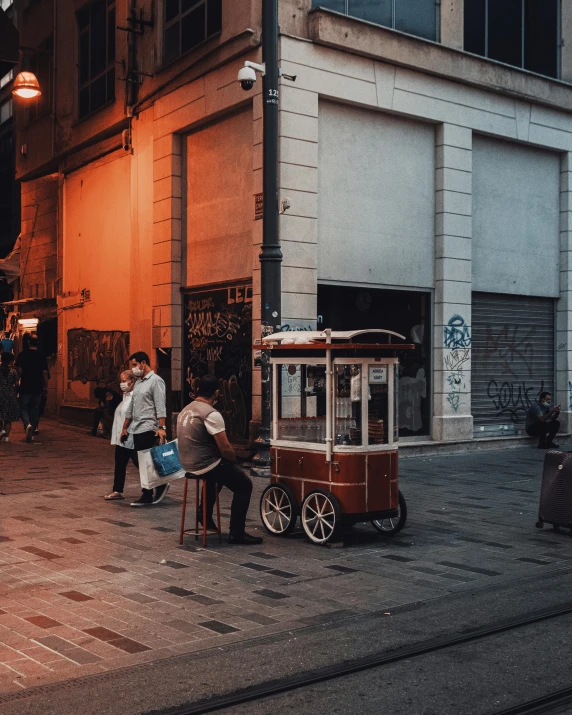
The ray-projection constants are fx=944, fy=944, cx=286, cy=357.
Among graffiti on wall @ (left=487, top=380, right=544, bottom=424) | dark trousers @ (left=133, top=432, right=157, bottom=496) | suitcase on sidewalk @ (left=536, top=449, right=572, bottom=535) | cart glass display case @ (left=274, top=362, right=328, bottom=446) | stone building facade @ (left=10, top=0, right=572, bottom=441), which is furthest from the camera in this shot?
graffiti on wall @ (left=487, top=380, right=544, bottom=424)

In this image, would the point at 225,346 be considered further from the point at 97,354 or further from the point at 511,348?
the point at 511,348

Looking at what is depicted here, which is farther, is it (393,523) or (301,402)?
(393,523)

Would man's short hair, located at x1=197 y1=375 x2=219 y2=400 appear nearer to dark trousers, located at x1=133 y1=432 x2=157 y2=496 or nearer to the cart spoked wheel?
the cart spoked wheel

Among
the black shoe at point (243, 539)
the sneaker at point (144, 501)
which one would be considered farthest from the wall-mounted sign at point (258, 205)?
the black shoe at point (243, 539)

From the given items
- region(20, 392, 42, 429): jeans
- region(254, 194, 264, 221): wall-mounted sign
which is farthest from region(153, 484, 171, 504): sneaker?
region(20, 392, 42, 429): jeans

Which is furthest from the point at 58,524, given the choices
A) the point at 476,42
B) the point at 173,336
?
→ the point at 476,42

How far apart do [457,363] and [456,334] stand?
528mm

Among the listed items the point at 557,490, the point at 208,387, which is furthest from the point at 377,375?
the point at 557,490

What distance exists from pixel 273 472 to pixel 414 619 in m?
3.34

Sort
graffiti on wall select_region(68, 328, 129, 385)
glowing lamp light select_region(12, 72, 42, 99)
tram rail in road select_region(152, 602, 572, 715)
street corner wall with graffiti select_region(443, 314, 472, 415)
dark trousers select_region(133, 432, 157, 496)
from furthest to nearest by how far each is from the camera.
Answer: graffiti on wall select_region(68, 328, 129, 385) < glowing lamp light select_region(12, 72, 42, 99) < street corner wall with graffiti select_region(443, 314, 472, 415) < dark trousers select_region(133, 432, 157, 496) < tram rail in road select_region(152, 602, 572, 715)

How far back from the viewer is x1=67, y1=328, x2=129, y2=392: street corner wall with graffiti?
19.9 m

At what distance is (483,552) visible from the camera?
340 inches

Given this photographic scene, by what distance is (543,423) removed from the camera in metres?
18.0

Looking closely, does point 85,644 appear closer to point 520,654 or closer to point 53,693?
point 53,693
